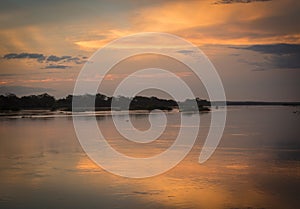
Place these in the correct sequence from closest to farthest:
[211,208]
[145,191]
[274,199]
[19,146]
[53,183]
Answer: [211,208] → [274,199] → [145,191] → [53,183] → [19,146]

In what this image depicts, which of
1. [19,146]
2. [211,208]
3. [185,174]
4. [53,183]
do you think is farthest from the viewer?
[19,146]

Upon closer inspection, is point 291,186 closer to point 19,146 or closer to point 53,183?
point 53,183

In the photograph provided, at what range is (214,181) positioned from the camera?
32.7 ft

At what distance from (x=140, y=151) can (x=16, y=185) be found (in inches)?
223

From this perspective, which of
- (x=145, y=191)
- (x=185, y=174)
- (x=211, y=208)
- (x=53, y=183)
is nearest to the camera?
(x=211, y=208)

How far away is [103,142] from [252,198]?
9.27 meters

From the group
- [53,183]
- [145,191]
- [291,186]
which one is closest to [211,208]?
[145,191]

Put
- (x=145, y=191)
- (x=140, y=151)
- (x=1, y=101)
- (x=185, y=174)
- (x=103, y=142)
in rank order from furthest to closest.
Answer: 1. (x=1, y=101)
2. (x=103, y=142)
3. (x=140, y=151)
4. (x=185, y=174)
5. (x=145, y=191)

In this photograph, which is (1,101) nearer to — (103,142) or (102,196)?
(103,142)

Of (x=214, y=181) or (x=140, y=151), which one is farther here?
(x=140, y=151)

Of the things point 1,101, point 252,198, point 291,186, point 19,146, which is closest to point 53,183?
point 252,198

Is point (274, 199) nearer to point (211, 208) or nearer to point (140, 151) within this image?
point (211, 208)

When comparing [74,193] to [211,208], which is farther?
[74,193]

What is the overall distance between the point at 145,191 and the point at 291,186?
111 inches
